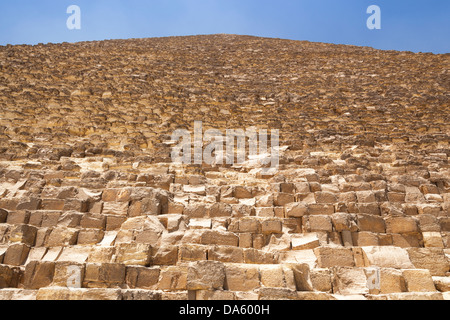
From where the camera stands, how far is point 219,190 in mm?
5461

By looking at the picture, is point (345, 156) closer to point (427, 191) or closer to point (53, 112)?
point (427, 191)

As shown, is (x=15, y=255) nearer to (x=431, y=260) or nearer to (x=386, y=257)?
(x=386, y=257)

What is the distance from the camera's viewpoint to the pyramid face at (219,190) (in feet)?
11.8

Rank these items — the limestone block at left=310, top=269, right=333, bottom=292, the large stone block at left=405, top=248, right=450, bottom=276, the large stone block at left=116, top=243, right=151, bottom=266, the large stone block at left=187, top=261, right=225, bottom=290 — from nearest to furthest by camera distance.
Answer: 1. the large stone block at left=187, top=261, right=225, bottom=290
2. the limestone block at left=310, top=269, right=333, bottom=292
3. the large stone block at left=116, top=243, right=151, bottom=266
4. the large stone block at left=405, top=248, right=450, bottom=276

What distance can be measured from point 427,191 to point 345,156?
1.58m

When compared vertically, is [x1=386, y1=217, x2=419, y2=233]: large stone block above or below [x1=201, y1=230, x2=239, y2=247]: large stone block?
above

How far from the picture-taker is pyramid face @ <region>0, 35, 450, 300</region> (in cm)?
359

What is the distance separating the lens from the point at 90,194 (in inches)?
204

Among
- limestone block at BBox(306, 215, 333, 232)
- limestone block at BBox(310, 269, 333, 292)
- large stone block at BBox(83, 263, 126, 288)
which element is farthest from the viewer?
limestone block at BBox(306, 215, 333, 232)

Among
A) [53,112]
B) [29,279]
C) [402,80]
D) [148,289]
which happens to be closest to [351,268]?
[148,289]

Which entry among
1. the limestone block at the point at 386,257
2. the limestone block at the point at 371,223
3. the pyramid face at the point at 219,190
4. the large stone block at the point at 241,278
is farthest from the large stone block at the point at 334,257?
the large stone block at the point at 241,278

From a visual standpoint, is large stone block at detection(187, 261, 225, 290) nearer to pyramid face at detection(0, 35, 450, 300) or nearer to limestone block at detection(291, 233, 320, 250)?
pyramid face at detection(0, 35, 450, 300)

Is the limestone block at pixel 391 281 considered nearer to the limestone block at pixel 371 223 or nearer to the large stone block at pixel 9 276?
the limestone block at pixel 371 223

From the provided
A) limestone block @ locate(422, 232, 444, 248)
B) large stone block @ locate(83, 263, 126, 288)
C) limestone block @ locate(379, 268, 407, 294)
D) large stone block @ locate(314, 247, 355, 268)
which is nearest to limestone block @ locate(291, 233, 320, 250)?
large stone block @ locate(314, 247, 355, 268)
